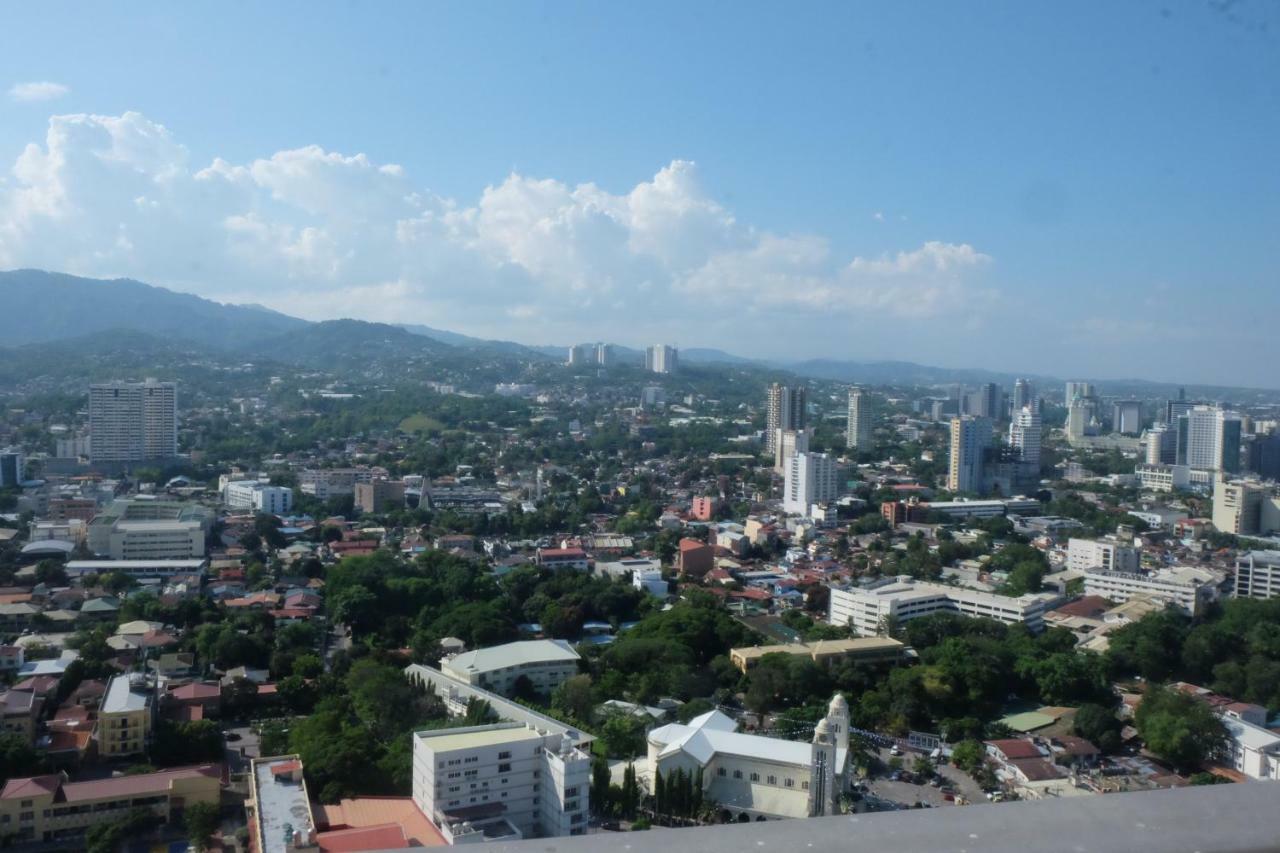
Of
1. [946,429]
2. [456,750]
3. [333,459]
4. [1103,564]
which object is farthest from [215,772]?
[946,429]

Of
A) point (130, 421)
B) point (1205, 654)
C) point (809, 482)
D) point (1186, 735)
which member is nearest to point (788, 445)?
point (809, 482)

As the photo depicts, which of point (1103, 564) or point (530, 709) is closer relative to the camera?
point (530, 709)

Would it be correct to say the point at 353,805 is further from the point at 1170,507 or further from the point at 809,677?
the point at 1170,507

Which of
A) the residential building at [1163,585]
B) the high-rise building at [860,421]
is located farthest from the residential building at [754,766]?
the high-rise building at [860,421]

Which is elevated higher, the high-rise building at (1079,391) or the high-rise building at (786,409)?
the high-rise building at (1079,391)

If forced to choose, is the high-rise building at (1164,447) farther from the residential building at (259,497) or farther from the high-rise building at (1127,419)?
the residential building at (259,497)

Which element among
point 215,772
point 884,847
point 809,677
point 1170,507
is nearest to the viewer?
point 884,847

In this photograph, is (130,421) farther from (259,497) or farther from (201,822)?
(201,822)
